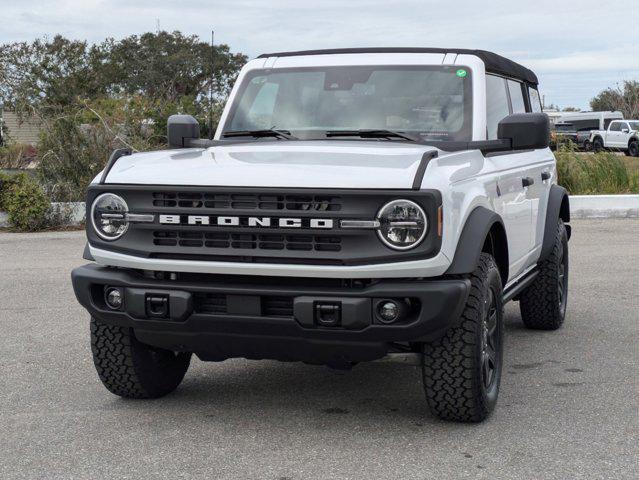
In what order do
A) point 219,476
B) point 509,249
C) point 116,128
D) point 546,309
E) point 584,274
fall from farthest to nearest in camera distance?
point 116,128
point 584,274
point 546,309
point 509,249
point 219,476

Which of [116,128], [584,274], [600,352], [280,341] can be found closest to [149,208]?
[280,341]

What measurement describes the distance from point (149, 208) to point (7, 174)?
11.7m

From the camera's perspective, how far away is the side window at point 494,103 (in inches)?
235

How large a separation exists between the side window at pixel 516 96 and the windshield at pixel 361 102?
1042mm

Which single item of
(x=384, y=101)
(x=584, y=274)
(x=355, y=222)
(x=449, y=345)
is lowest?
(x=584, y=274)

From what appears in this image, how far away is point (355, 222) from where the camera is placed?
4309mm

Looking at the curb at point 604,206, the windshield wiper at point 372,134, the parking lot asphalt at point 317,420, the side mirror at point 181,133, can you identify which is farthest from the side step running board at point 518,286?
the curb at point 604,206

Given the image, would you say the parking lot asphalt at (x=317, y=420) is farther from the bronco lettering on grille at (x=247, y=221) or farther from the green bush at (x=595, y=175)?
the green bush at (x=595, y=175)

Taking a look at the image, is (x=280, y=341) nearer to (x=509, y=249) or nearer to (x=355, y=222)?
(x=355, y=222)

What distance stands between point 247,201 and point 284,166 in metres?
0.23

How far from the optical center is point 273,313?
4.46 meters

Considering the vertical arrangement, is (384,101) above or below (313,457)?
above

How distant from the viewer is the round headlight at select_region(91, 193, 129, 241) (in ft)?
15.4

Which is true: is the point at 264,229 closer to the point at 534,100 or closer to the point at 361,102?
the point at 361,102
